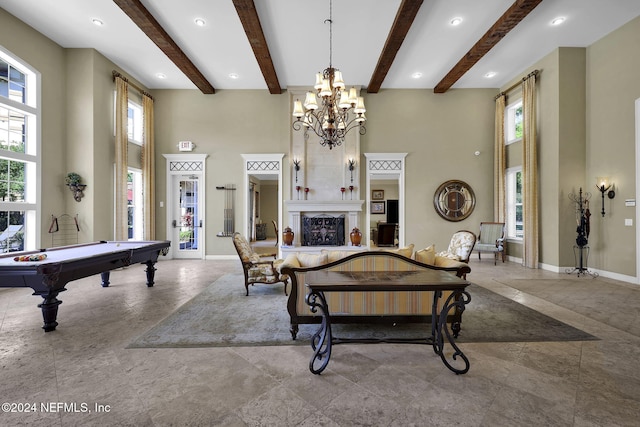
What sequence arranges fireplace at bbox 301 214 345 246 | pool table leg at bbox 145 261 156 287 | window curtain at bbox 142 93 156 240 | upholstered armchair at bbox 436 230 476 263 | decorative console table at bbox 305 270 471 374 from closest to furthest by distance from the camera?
decorative console table at bbox 305 270 471 374
upholstered armchair at bbox 436 230 476 263
pool table leg at bbox 145 261 156 287
window curtain at bbox 142 93 156 240
fireplace at bbox 301 214 345 246

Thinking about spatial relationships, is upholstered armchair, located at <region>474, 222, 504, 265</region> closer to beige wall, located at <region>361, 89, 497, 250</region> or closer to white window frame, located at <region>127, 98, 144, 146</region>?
beige wall, located at <region>361, 89, 497, 250</region>

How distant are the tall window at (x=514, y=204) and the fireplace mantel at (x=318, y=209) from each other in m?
3.66

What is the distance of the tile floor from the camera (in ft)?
5.63

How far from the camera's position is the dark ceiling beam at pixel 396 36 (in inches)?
168

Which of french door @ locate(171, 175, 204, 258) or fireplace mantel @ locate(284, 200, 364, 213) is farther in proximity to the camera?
french door @ locate(171, 175, 204, 258)

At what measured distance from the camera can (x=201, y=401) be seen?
1.85m

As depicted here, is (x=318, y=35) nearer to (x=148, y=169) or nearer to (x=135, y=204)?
(x=148, y=169)

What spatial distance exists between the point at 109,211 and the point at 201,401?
5.57 metres

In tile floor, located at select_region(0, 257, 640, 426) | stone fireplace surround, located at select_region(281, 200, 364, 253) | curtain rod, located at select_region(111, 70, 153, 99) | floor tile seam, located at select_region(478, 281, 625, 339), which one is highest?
curtain rod, located at select_region(111, 70, 153, 99)

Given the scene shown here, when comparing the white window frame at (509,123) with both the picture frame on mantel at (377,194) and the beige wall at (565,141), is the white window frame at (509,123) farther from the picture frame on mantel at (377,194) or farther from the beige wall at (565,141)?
the picture frame on mantel at (377,194)

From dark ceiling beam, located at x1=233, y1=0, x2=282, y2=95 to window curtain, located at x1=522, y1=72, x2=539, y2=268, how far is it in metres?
Answer: 5.52

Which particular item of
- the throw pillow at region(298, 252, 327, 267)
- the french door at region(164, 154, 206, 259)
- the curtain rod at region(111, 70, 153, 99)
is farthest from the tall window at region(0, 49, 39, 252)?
the throw pillow at region(298, 252, 327, 267)

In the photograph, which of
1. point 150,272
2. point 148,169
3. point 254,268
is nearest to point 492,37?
point 254,268

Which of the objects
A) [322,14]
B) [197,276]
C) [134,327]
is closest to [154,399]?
[134,327]
